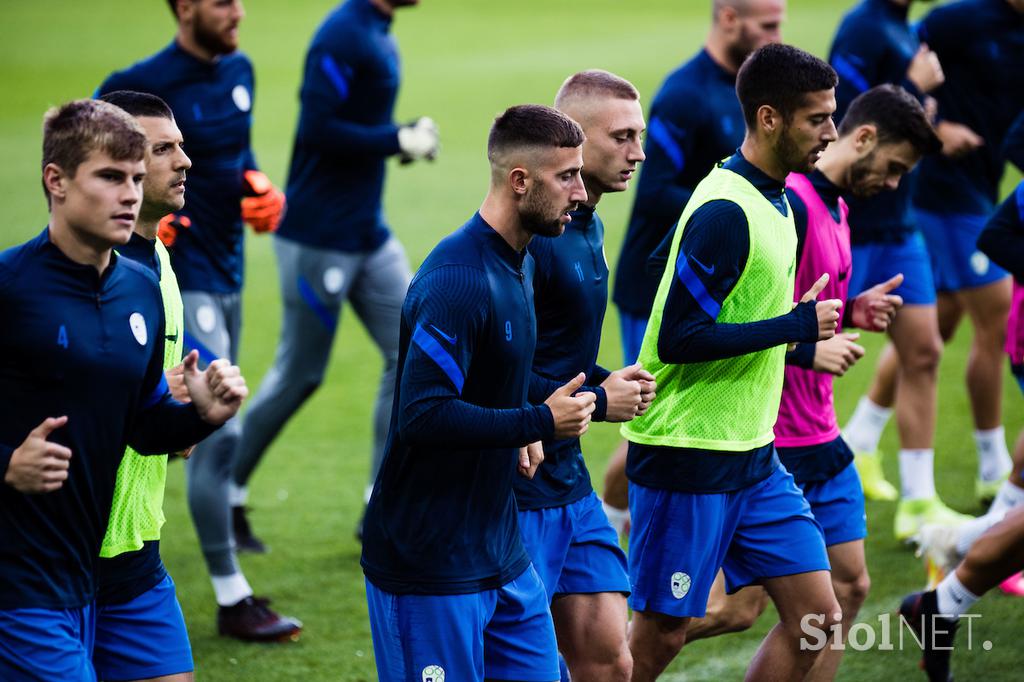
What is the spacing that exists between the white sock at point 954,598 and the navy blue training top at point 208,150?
10.2 ft

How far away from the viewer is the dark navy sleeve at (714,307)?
455 centimetres

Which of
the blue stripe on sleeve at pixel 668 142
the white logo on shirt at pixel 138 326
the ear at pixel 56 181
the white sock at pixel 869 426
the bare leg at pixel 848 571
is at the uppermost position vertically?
the ear at pixel 56 181

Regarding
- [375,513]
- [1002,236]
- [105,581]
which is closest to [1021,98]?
[1002,236]

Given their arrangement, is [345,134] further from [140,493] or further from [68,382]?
[68,382]

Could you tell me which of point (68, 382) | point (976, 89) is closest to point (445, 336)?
point (68, 382)

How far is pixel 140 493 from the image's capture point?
418 cm

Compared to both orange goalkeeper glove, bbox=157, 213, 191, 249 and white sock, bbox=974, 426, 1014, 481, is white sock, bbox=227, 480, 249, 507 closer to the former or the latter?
orange goalkeeper glove, bbox=157, 213, 191, 249

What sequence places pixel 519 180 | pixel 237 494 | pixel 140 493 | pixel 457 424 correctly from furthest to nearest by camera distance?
pixel 237 494 → pixel 140 493 → pixel 519 180 → pixel 457 424

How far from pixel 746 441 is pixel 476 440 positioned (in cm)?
134

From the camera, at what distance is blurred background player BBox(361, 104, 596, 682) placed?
12.5 ft

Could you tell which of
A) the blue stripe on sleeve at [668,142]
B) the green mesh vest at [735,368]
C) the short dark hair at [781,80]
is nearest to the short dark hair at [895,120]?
the short dark hair at [781,80]

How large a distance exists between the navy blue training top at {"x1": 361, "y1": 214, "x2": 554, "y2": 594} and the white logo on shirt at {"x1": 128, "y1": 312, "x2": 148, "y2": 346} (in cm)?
64

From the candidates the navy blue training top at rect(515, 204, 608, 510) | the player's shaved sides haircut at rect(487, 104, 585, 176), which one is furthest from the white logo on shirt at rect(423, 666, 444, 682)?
the player's shaved sides haircut at rect(487, 104, 585, 176)

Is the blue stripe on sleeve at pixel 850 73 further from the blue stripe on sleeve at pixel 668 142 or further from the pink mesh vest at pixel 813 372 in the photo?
the pink mesh vest at pixel 813 372
